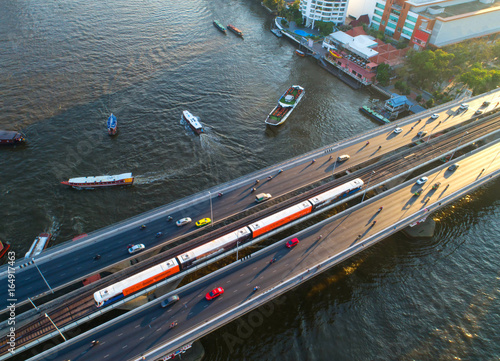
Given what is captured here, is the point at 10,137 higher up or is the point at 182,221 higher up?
the point at 182,221

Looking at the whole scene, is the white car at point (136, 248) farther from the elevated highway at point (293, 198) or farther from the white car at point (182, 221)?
the white car at point (182, 221)

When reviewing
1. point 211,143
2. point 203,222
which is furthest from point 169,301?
point 211,143

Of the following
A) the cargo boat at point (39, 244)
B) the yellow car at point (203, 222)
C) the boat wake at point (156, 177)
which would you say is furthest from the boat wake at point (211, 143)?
the cargo boat at point (39, 244)

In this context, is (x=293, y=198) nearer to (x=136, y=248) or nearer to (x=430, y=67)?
(x=136, y=248)

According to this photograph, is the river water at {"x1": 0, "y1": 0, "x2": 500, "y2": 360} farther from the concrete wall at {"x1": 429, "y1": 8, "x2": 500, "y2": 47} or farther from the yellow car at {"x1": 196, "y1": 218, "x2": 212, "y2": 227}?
the concrete wall at {"x1": 429, "y1": 8, "x2": 500, "y2": 47}

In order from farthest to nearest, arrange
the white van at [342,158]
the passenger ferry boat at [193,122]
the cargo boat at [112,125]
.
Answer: the passenger ferry boat at [193,122], the cargo boat at [112,125], the white van at [342,158]

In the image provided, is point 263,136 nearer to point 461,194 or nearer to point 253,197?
point 253,197

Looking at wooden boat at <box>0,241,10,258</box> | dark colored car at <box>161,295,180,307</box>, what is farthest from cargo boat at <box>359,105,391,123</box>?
wooden boat at <box>0,241,10,258</box>
